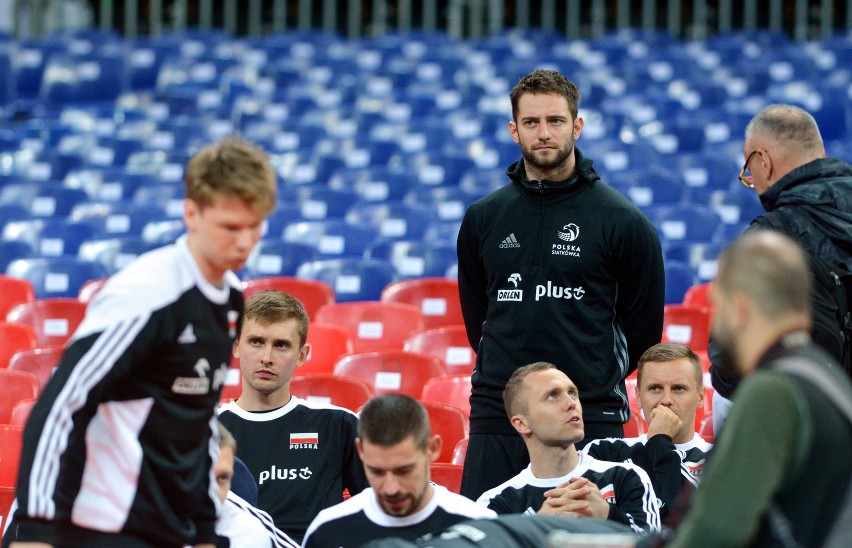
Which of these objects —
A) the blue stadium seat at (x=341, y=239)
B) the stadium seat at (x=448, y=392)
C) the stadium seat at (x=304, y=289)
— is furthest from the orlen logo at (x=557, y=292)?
the blue stadium seat at (x=341, y=239)

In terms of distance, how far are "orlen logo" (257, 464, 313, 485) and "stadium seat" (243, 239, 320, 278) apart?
3.78 meters

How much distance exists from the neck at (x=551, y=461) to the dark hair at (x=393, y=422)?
75 cm

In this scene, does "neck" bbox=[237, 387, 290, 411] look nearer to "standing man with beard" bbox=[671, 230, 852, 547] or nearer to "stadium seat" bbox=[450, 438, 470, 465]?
"stadium seat" bbox=[450, 438, 470, 465]

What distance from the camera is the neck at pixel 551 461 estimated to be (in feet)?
13.2

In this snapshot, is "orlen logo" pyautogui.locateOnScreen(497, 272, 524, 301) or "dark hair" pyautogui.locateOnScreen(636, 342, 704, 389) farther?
"dark hair" pyautogui.locateOnScreen(636, 342, 704, 389)

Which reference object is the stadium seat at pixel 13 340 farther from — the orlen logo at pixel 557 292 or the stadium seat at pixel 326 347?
the orlen logo at pixel 557 292

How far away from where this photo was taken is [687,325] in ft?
21.6

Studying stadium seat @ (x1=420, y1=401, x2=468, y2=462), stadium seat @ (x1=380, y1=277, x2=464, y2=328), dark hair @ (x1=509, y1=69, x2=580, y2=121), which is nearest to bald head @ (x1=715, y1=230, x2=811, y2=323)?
dark hair @ (x1=509, y1=69, x2=580, y2=121)

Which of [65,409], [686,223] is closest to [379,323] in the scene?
[686,223]

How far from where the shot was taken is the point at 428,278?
766 centimetres

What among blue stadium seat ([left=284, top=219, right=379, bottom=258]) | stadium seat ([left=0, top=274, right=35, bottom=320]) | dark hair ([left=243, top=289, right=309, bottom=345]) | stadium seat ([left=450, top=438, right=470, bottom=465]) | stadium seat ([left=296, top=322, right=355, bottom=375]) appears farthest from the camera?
blue stadium seat ([left=284, top=219, right=379, bottom=258])

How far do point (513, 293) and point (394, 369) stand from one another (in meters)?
1.79

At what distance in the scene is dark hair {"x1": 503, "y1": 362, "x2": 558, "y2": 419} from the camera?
3988 mm

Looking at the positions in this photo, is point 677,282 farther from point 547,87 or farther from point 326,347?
point 547,87
